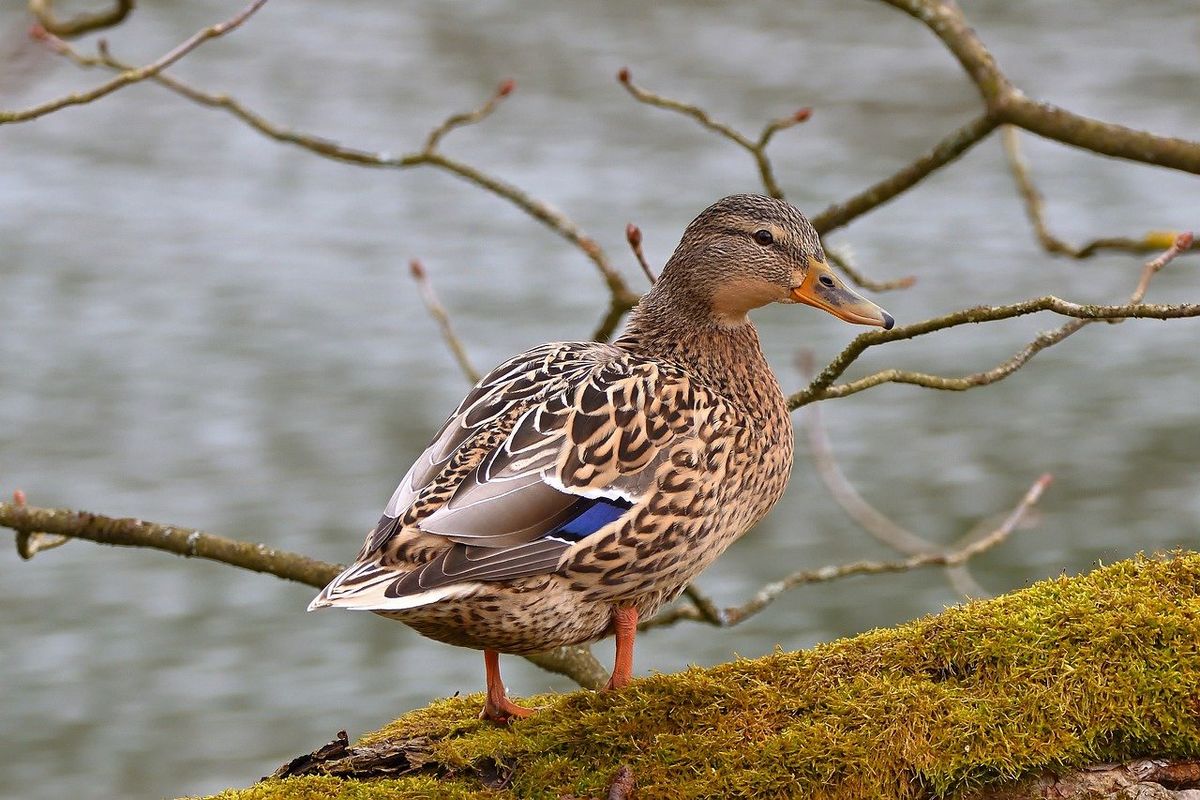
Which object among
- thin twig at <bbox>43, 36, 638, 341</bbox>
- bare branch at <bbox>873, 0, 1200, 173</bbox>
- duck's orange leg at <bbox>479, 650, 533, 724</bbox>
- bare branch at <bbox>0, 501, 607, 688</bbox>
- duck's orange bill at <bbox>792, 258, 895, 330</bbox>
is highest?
bare branch at <bbox>873, 0, 1200, 173</bbox>

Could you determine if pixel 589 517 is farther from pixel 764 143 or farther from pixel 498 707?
pixel 764 143

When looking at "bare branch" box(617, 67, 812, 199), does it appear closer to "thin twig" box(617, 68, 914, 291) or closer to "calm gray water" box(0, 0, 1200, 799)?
"thin twig" box(617, 68, 914, 291)

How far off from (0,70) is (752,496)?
83.8 inches

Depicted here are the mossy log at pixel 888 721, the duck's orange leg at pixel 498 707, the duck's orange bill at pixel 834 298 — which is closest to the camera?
the mossy log at pixel 888 721

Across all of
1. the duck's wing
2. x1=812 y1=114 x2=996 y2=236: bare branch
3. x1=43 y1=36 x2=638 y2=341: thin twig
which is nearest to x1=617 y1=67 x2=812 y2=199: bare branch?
x1=812 y1=114 x2=996 y2=236: bare branch

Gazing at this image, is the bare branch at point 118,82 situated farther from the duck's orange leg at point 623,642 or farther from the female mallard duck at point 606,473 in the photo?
the duck's orange leg at point 623,642

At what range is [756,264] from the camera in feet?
13.1

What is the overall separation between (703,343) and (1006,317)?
0.93 meters

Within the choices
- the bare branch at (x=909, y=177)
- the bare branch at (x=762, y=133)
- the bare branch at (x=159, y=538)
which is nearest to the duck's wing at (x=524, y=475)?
the bare branch at (x=159, y=538)

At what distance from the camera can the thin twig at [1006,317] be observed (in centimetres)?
326

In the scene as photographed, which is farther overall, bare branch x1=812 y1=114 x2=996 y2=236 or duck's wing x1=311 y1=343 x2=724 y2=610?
bare branch x1=812 y1=114 x2=996 y2=236

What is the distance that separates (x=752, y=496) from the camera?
12.2 feet

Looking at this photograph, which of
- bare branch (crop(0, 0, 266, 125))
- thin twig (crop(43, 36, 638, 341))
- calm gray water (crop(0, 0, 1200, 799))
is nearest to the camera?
bare branch (crop(0, 0, 266, 125))

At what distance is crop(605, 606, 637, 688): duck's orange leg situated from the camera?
11.3 ft
